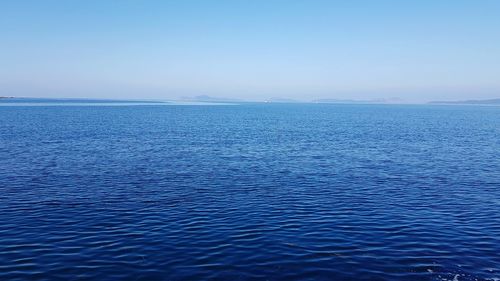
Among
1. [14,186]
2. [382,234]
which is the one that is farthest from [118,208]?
[382,234]

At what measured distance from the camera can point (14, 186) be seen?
40938mm

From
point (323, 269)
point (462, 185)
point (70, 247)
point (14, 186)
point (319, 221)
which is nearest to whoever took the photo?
point (323, 269)

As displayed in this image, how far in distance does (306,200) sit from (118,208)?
1679 centimetres

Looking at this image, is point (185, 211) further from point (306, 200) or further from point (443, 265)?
point (443, 265)

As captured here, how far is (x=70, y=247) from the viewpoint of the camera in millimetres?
25109

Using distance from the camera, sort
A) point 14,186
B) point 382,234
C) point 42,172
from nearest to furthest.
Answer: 1. point 382,234
2. point 14,186
3. point 42,172

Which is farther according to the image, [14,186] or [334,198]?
[14,186]

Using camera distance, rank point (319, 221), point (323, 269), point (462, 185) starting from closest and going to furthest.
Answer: point (323, 269) → point (319, 221) → point (462, 185)

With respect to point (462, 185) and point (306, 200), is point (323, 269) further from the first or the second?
point (462, 185)

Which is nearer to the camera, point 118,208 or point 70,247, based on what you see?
point 70,247

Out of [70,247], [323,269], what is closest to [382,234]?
[323,269]

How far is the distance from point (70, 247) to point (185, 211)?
10083 mm

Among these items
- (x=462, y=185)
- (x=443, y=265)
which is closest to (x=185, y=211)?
(x=443, y=265)

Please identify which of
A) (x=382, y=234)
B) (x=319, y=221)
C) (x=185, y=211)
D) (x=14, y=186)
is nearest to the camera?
(x=382, y=234)
